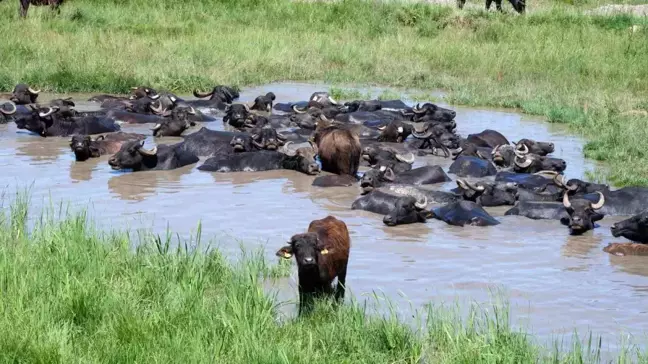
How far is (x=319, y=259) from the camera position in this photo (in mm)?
6262

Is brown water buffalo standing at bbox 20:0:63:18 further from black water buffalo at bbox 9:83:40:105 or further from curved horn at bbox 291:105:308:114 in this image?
curved horn at bbox 291:105:308:114

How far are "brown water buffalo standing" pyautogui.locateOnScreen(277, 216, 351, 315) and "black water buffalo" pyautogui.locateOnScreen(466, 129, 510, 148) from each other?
6.56 metres

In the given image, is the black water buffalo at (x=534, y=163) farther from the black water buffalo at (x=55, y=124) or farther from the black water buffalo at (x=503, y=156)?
the black water buffalo at (x=55, y=124)

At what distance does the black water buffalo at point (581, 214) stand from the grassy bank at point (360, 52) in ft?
10.7

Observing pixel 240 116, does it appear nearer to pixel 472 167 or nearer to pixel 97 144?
pixel 97 144

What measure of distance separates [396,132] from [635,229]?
5.29m

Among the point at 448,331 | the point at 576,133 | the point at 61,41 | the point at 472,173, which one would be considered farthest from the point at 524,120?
the point at 448,331

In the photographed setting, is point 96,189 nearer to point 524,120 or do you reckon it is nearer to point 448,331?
point 448,331

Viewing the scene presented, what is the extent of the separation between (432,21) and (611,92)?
8099 mm

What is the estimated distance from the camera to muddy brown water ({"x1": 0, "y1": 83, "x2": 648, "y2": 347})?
21.9ft

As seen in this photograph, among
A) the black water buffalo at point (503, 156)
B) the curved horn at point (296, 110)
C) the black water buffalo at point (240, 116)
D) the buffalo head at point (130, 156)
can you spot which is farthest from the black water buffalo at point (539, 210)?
the curved horn at point (296, 110)

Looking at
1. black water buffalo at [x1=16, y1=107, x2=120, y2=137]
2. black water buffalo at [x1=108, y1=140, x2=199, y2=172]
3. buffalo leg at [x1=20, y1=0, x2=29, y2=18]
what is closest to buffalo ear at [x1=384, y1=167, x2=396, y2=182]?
black water buffalo at [x1=108, y1=140, x2=199, y2=172]

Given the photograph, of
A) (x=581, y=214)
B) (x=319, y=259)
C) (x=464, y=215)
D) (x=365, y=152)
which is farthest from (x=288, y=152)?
(x=319, y=259)

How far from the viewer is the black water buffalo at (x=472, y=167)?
11438 millimetres
